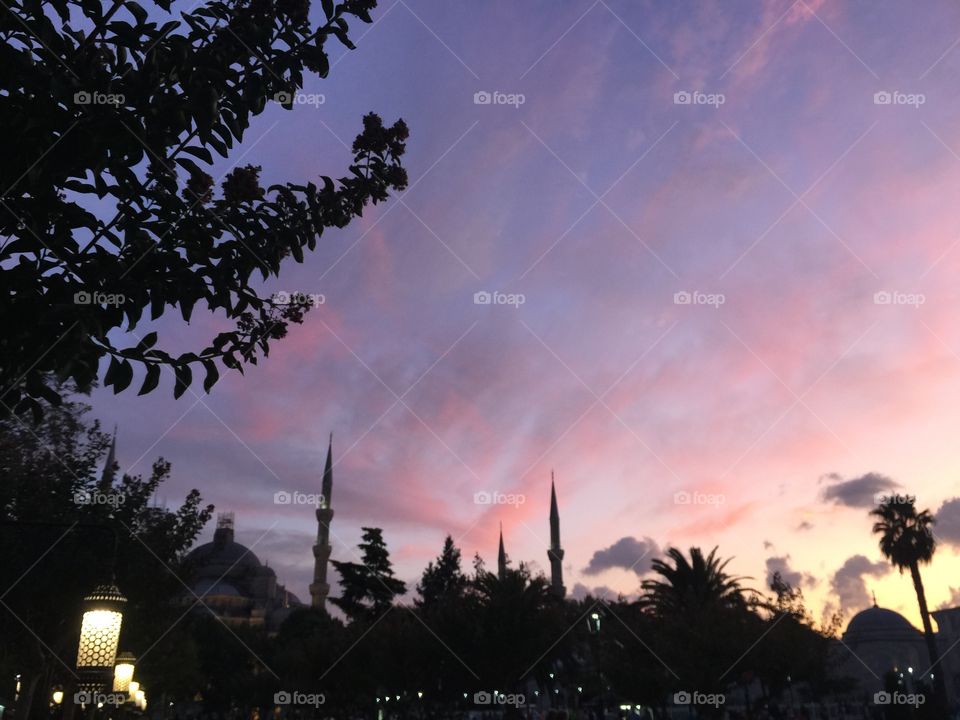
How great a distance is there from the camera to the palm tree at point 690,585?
4638 cm

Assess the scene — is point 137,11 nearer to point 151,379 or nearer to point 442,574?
point 151,379

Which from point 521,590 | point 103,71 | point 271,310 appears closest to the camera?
point 103,71

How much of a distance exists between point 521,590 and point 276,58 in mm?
35138

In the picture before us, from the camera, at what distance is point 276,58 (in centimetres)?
497

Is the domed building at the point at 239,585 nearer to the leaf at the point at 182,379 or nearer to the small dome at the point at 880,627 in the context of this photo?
the small dome at the point at 880,627

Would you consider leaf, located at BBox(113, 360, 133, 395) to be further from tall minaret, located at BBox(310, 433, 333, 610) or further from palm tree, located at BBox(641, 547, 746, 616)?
tall minaret, located at BBox(310, 433, 333, 610)

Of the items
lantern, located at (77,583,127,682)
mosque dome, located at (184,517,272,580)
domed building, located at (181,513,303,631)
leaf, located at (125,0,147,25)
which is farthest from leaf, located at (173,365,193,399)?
mosque dome, located at (184,517,272,580)

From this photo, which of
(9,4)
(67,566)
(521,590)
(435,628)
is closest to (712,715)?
(521,590)

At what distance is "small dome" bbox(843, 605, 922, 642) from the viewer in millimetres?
91438

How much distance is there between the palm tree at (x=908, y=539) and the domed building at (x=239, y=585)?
108981 millimetres

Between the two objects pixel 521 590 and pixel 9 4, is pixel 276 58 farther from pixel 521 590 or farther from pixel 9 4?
pixel 521 590

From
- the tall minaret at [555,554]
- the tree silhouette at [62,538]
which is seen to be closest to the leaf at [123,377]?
the tree silhouette at [62,538]

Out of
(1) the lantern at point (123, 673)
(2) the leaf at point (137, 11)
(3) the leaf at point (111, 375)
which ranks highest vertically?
(2) the leaf at point (137, 11)

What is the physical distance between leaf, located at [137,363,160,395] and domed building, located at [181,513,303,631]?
133377 millimetres
